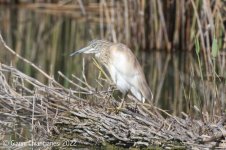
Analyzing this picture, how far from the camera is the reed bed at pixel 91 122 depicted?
530 centimetres

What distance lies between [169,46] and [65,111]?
217 inches

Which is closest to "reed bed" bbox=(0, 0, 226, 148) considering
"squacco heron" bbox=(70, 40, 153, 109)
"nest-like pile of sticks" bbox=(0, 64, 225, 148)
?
"nest-like pile of sticks" bbox=(0, 64, 225, 148)

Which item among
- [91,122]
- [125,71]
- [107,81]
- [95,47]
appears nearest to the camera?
[91,122]

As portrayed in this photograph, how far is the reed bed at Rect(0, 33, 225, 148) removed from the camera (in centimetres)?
530

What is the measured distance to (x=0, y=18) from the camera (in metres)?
14.3

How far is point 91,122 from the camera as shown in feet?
18.5

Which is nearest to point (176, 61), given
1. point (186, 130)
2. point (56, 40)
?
point (56, 40)

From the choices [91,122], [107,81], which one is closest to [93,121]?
[91,122]

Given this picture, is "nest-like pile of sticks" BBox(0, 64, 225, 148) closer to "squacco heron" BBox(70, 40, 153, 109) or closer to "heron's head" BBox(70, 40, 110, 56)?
"squacco heron" BBox(70, 40, 153, 109)

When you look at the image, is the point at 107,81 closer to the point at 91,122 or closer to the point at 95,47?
the point at 95,47

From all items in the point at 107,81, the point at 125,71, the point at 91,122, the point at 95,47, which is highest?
the point at 95,47

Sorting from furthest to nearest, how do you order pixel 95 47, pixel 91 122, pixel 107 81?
1. pixel 95 47
2. pixel 107 81
3. pixel 91 122

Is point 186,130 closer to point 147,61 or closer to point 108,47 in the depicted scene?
point 108,47

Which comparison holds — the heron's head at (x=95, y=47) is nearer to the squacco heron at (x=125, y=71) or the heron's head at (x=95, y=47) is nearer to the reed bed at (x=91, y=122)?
the squacco heron at (x=125, y=71)
